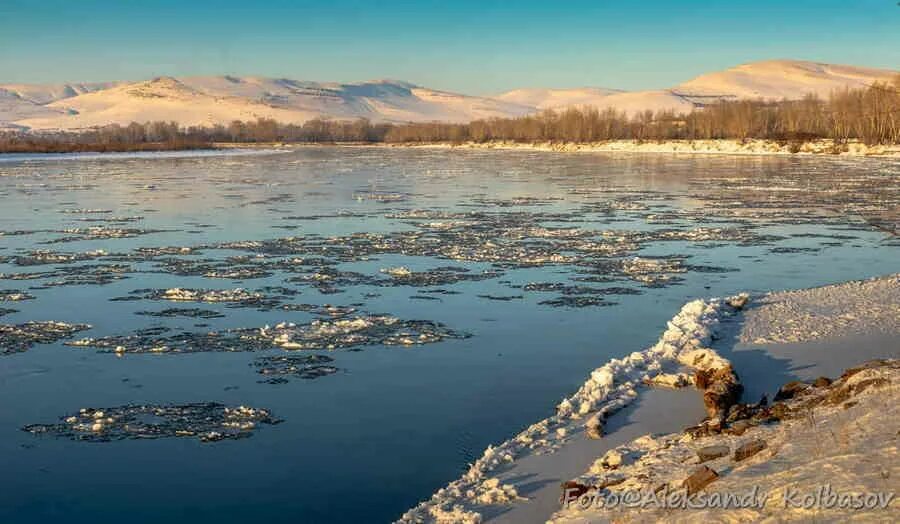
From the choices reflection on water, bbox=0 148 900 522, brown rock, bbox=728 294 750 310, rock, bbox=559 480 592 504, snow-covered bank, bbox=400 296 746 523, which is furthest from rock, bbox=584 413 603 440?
brown rock, bbox=728 294 750 310

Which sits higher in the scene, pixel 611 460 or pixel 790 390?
pixel 790 390

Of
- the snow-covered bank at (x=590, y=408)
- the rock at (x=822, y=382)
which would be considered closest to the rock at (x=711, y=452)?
the snow-covered bank at (x=590, y=408)

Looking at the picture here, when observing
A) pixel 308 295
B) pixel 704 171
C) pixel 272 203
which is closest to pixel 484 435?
pixel 308 295

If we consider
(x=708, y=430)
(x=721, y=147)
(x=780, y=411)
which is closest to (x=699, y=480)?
(x=708, y=430)

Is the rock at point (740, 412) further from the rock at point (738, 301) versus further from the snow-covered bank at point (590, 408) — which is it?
the rock at point (738, 301)

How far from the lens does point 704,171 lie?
178ft

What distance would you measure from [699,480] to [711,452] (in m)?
0.93

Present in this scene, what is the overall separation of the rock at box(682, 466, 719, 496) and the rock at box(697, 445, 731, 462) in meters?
0.65

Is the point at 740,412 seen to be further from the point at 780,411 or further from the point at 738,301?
the point at 738,301

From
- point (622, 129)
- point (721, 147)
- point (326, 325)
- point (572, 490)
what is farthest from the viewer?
point (622, 129)

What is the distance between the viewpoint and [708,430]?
26.6ft

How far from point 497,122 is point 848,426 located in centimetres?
15708

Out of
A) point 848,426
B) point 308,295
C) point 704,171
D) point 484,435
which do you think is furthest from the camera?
point 704,171

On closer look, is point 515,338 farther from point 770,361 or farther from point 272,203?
point 272,203
